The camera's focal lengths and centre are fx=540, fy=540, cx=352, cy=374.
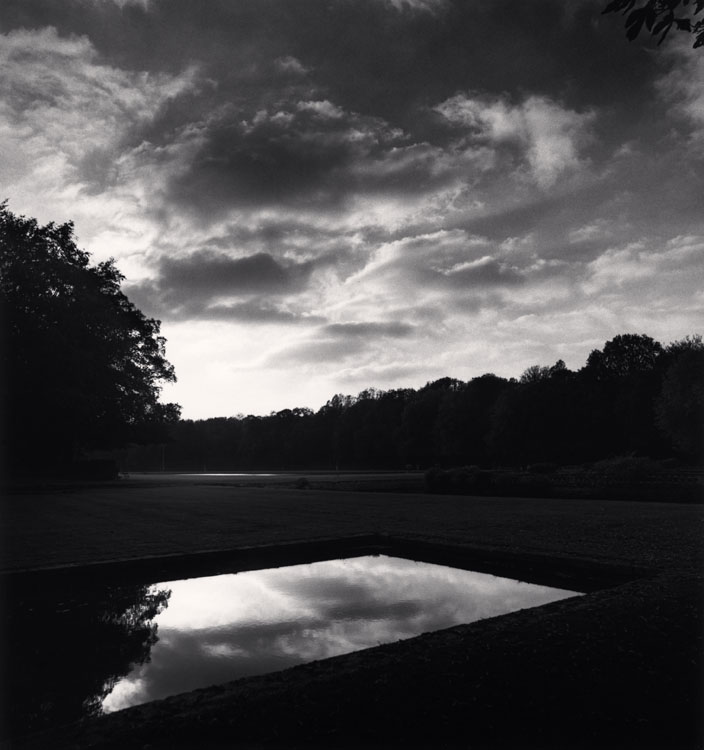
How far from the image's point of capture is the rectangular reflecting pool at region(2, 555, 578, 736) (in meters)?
4.54

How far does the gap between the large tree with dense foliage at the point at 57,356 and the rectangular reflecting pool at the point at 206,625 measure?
23406mm

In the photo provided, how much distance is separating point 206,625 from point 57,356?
25578 mm

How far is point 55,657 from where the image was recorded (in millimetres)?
5180

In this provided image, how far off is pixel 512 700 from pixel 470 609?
10.8 feet

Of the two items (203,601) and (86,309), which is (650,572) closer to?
(203,601)

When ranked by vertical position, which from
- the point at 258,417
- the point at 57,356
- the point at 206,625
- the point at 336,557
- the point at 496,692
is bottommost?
the point at 336,557

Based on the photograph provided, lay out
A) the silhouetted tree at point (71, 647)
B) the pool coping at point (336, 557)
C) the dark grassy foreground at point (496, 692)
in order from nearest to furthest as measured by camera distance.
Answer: the dark grassy foreground at point (496, 692), the silhouetted tree at point (71, 647), the pool coping at point (336, 557)

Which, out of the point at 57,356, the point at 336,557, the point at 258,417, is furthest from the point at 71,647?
the point at 258,417

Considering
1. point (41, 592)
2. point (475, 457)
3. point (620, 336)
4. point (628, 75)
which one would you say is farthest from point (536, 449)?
point (41, 592)

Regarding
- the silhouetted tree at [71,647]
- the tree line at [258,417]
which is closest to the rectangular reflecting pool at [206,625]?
the silhouetted tree at [71,647]

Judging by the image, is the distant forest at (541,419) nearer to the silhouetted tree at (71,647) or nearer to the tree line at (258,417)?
the tree line at (258,417)

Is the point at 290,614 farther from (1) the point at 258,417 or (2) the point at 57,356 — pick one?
(1) the point at 258,417

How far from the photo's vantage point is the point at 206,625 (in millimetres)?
6199

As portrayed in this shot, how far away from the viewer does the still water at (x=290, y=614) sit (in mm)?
4875
